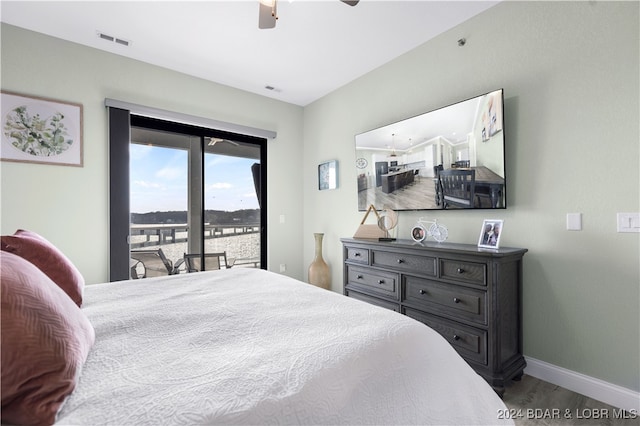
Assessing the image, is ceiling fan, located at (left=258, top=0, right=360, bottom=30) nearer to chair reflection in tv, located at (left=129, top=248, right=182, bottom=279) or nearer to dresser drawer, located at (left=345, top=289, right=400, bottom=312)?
dresser drawer, located at (left=345, top=289, right=400, bottom=312)

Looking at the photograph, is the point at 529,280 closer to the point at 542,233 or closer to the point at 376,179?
the point at 542,233

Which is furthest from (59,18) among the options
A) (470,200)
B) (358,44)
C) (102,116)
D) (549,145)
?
(549,145)

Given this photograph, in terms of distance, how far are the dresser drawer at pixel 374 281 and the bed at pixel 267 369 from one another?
3.96 ft

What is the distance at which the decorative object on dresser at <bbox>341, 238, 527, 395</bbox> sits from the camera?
1.92m

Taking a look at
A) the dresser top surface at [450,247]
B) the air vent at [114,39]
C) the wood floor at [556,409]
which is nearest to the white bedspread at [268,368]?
the wood floor at [556,409]

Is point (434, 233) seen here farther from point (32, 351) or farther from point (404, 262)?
point (32, 351)

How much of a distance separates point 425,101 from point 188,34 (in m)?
2.27

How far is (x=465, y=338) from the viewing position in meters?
2.05

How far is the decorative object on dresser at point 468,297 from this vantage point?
1918 millimetres

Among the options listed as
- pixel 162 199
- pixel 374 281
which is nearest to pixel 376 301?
pixel 374 281

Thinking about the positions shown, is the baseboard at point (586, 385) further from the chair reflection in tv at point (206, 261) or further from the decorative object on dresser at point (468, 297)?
the chair reflection in tv at point (206, 261)

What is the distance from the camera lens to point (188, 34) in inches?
105

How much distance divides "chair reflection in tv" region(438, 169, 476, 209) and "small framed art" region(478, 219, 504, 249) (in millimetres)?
222

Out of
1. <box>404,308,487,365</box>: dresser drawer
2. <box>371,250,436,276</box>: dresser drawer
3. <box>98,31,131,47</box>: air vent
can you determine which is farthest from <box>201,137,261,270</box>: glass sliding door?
<box>404,308,487,365</box>: dresser drawer
